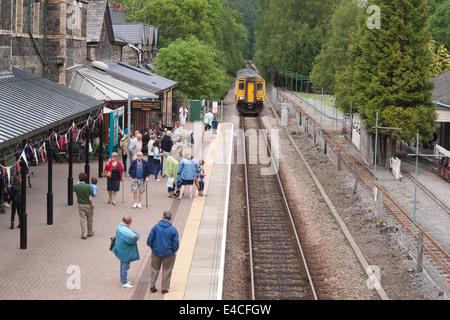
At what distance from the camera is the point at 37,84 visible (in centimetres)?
2138

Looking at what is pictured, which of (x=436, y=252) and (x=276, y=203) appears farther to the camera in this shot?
(x=276, y=203)

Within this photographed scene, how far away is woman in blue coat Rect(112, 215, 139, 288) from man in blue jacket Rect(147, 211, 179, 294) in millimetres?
409

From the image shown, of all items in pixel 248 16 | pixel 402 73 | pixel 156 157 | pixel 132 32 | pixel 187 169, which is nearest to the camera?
pixel 187 169

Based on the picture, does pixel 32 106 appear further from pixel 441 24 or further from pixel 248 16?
pixel 248 16

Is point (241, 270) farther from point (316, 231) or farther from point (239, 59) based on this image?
point (239, 59)

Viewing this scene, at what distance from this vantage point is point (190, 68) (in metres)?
45.4

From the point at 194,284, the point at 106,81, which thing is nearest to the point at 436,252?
the point at 194,284

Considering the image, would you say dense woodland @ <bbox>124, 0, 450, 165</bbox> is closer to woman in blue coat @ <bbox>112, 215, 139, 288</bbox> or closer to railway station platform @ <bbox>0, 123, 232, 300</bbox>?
railway station platform @ <bbox>0, 123, 232, 300</bbox>

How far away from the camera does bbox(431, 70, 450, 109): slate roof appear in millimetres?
33000

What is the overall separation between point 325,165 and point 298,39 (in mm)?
46567

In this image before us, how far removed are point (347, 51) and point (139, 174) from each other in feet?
80.9

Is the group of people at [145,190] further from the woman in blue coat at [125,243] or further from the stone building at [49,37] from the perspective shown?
the stone building at [49,37]

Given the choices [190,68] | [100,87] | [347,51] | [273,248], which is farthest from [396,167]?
[190,68]

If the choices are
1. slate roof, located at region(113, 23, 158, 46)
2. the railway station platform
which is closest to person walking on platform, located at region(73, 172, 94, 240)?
the railway station platform
